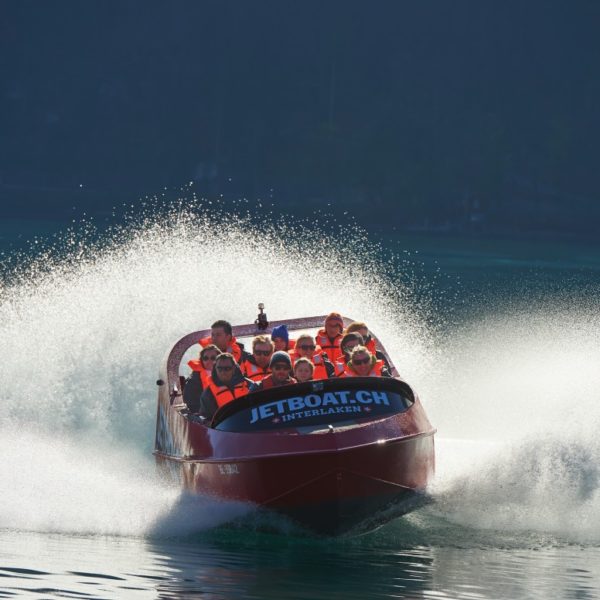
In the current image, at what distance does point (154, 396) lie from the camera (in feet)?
63.7

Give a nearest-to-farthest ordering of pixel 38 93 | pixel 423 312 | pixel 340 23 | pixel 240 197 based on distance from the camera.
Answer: pixel 423 312, pixel 240 197, pixel 38 93, pixel 340 23

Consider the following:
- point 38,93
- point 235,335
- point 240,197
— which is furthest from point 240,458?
point 38,93

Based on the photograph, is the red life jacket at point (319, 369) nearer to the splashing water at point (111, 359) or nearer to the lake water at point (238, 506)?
the lake water at point (238, 506)

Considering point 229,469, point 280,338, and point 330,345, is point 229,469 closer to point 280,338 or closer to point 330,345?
point 280,338

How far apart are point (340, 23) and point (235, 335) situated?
81718 millimetres

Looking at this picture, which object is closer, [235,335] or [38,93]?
[235,335]

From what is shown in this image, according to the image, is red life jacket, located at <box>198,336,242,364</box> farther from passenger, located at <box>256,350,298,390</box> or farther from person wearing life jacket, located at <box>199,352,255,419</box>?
passenger, located at <box>256,350,298,390</box>

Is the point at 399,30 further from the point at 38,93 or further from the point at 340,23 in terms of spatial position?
the point at 38,93

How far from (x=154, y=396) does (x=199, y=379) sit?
4.37 meters

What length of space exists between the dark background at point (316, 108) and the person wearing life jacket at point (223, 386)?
60200mm

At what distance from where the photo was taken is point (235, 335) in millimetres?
17656

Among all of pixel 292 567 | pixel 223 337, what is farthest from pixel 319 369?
pixel 292 567

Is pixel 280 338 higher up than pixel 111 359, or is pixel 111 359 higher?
pixel 111 359

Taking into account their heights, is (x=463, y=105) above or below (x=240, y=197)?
above
